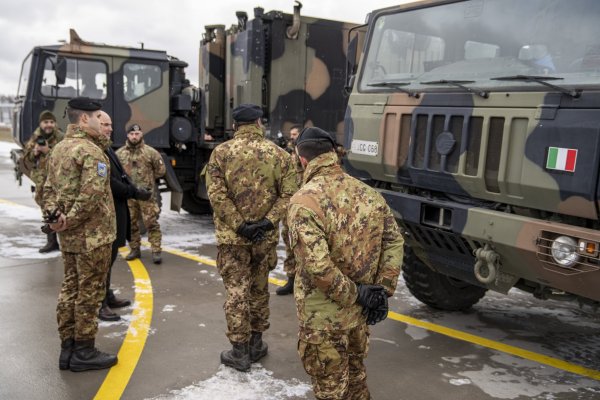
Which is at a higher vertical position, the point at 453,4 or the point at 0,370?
the point at 453,4

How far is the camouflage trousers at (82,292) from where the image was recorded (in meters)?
3.54

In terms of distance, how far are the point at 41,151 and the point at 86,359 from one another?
3.92m

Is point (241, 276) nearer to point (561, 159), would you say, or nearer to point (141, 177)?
point (561, 159)

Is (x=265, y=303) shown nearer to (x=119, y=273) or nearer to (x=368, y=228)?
(x=368, y=228)

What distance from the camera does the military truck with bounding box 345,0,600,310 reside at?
3.09 meters

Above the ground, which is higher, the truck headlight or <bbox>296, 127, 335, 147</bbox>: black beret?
<bbox>296, 127, 335, 147</bbox>: black beret

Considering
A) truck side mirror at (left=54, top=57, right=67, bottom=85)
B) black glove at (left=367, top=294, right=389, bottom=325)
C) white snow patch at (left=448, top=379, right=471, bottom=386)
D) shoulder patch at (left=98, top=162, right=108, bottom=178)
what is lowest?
white snow patch at (left=448, top=379, right=471, bottom=386)

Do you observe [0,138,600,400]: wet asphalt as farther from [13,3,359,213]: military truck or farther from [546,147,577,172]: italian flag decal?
[13,3,359,213]: military truck

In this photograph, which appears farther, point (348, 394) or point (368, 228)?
point (348, 394)

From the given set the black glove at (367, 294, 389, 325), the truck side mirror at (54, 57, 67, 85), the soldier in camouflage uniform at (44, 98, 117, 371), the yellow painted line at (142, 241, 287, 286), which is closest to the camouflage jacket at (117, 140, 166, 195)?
the yellow painted line at (142, 241, 287, 286)

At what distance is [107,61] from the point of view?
7730 millimetres

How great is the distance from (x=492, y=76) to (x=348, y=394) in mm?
2218

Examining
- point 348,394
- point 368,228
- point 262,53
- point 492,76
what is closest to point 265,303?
point 348,394

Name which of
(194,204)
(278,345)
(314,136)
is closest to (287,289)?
(278,345)
